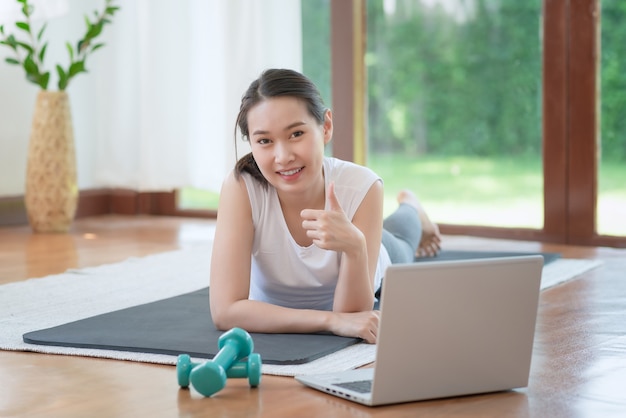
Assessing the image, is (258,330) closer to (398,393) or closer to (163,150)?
(398,393)

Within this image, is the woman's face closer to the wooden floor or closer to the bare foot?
the wooden floor

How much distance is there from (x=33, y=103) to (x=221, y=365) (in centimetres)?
329

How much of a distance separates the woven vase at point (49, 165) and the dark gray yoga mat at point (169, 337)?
1.92m

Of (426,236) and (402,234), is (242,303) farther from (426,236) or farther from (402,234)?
(426,236)

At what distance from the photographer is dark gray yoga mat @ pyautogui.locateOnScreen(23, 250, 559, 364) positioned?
2057 millimetres

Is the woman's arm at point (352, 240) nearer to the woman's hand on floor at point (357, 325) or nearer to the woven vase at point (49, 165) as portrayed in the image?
the woman's hand on floor at point (357, 325)

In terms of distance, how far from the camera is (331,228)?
2002mm

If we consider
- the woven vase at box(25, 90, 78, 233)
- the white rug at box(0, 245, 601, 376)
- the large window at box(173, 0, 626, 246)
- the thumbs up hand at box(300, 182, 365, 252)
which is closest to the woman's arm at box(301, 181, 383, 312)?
the thumbs up hand at box(300, 182, 365, 252)

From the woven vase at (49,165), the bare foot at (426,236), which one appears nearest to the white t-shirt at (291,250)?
Result: the bare foot at (426,236)

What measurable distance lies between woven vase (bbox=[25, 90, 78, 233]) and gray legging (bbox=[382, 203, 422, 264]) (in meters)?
1.81

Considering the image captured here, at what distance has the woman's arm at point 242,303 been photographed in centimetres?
218

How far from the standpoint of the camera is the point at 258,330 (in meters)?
2.21

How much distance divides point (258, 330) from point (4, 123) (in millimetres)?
2843

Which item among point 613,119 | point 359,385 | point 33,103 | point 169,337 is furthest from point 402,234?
point 33,103
